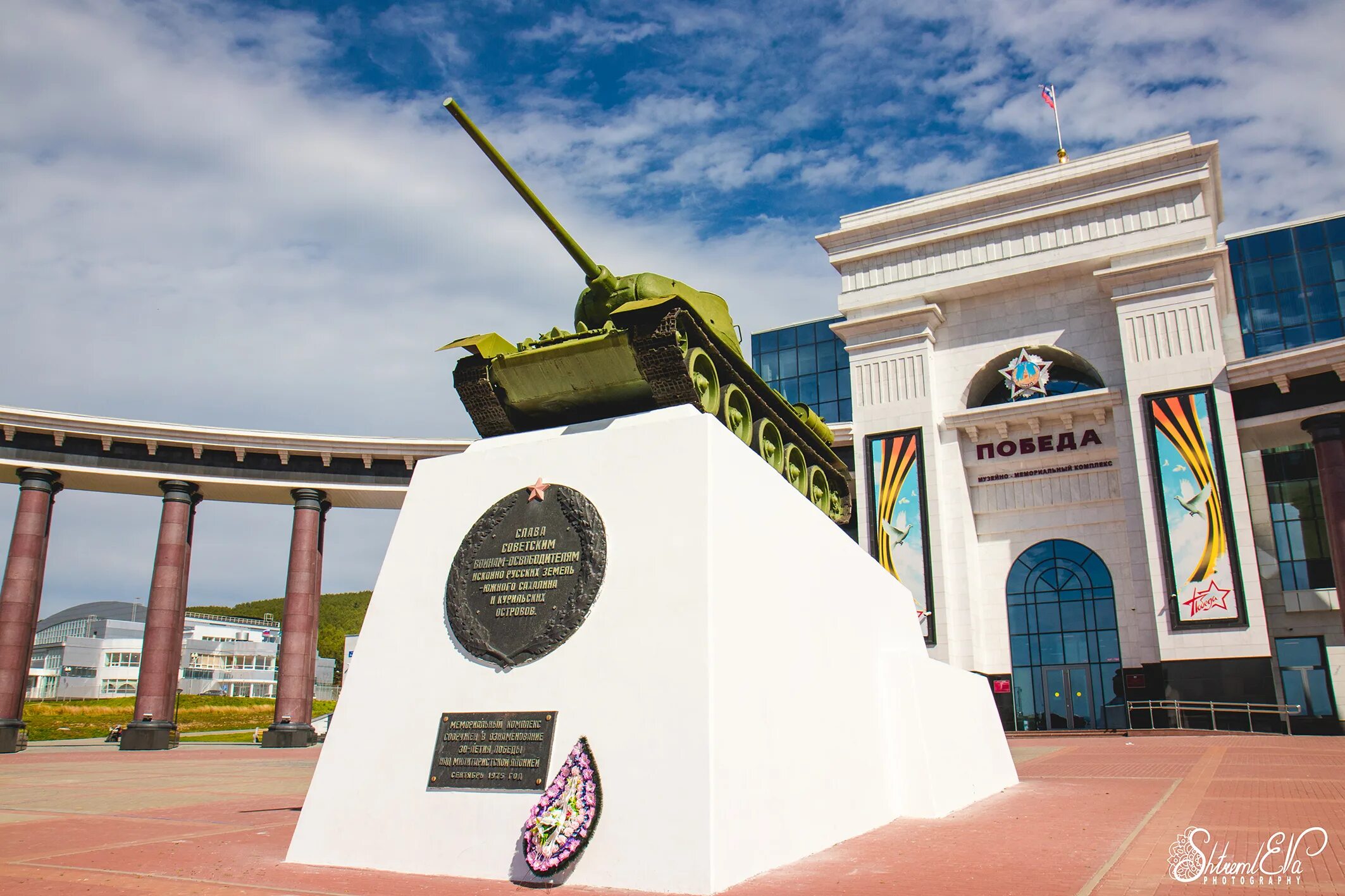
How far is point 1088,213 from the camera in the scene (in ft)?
87.6

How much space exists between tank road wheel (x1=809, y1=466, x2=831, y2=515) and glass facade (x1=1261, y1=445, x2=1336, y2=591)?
21371mm

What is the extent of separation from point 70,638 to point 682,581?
2759 inches

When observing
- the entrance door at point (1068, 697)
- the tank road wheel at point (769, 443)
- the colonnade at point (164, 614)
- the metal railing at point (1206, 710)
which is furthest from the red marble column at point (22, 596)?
the metal railing at point (1206, 710)

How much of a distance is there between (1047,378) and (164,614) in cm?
2458

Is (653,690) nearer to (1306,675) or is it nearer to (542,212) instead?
(542,212)

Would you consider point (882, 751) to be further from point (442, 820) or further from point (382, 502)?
point (382, 502)

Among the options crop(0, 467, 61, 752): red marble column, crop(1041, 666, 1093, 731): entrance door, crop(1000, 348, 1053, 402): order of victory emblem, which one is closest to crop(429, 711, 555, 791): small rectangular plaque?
crop(0, 467, 61, 752): red marble column

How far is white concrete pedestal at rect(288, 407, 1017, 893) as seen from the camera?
5.54m

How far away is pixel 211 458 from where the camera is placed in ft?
80.3

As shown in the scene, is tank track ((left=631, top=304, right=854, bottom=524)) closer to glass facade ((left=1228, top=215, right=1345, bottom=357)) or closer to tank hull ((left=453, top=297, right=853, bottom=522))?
tank hull ((left=453, top=297, right=853, bottom=522))

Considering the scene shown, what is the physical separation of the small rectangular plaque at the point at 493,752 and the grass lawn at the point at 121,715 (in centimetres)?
2864

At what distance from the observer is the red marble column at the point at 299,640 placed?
23.3 meters

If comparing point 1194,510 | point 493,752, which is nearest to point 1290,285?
point 1194,510

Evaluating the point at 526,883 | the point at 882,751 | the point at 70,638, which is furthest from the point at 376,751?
the point at 70,638
